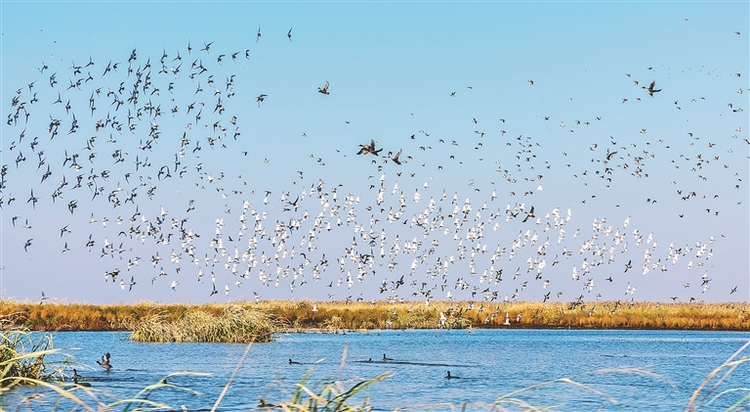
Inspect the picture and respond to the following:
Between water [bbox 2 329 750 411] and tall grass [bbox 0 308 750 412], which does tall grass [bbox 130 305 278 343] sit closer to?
water [bbox 2 329 750 411]

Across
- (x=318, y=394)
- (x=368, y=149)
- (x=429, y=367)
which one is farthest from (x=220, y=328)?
(x=318, y=394)

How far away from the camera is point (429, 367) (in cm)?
3966

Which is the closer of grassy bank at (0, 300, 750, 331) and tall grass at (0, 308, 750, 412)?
tall grass at (0, 308, 750, 412)

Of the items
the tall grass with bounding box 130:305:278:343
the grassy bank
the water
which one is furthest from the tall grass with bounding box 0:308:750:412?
the grassy bank

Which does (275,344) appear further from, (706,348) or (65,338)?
(706,348)

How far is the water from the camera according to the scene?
92.5 ft

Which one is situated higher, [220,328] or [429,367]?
[220,328]

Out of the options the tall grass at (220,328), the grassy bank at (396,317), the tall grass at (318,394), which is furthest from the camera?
the grassy bank at (396,317)

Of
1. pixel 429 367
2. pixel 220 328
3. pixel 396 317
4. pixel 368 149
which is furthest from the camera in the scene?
pixel 396 317

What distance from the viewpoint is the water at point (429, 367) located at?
28203 millimetres

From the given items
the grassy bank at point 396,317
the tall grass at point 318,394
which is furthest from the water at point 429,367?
the grassy bank at point 396,317

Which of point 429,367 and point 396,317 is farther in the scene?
point 396,317

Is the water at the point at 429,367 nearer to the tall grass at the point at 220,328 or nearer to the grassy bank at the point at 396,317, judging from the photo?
the tall grass at the point at 220,328

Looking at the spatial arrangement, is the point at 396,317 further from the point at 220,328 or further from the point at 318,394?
the point at 318,394
